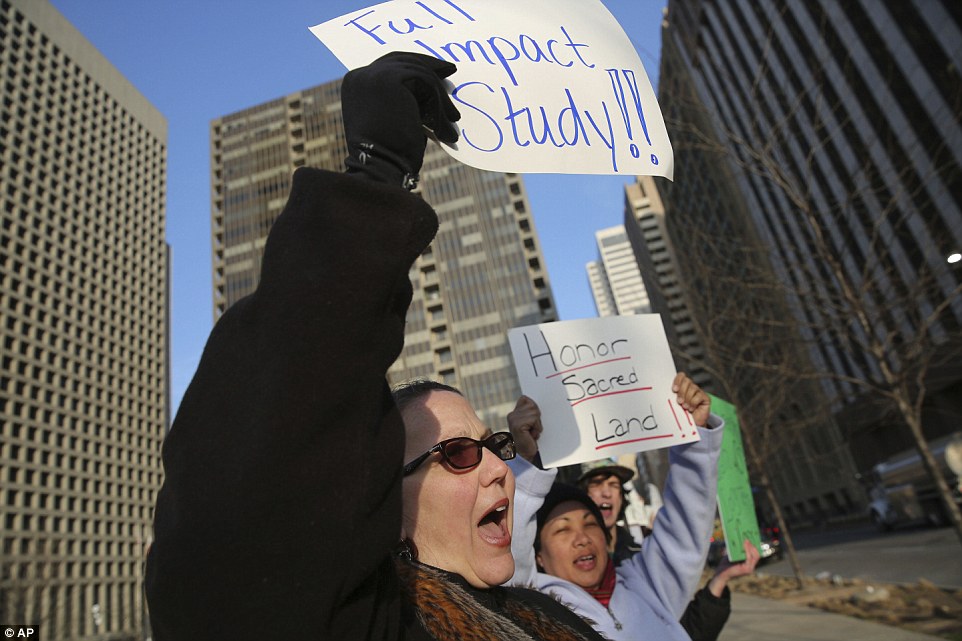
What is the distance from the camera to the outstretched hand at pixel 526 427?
282cm

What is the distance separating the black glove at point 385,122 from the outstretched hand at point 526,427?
71.1 inches

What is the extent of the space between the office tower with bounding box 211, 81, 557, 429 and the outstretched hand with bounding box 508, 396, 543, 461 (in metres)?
66.7

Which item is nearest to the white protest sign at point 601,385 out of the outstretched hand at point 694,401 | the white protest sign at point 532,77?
the outstretched hand at point 694,401

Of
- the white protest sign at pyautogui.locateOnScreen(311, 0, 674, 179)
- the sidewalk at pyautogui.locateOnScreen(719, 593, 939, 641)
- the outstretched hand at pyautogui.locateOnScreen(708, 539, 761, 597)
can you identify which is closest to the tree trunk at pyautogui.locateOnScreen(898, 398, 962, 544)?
the sidewalk at pyautogui.locateOnScreen(719, 593, 939, 641)

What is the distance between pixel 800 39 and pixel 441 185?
5149cm

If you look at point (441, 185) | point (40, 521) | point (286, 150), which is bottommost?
point (40, 521)

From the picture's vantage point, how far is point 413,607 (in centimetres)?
114

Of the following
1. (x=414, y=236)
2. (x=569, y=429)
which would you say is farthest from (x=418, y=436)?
→ (x=569, y=429)

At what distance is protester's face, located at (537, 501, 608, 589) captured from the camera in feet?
9.89

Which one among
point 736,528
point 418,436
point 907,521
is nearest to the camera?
point 418,436

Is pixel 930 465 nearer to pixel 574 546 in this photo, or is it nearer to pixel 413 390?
pixel 574 546

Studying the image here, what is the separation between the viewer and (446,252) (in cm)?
7712

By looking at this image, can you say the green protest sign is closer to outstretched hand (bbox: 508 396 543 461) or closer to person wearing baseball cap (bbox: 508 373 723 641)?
person wearing baseball cap (bbox: 508 373 723 641)

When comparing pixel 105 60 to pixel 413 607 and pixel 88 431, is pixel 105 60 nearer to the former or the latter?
pixel 88 431
